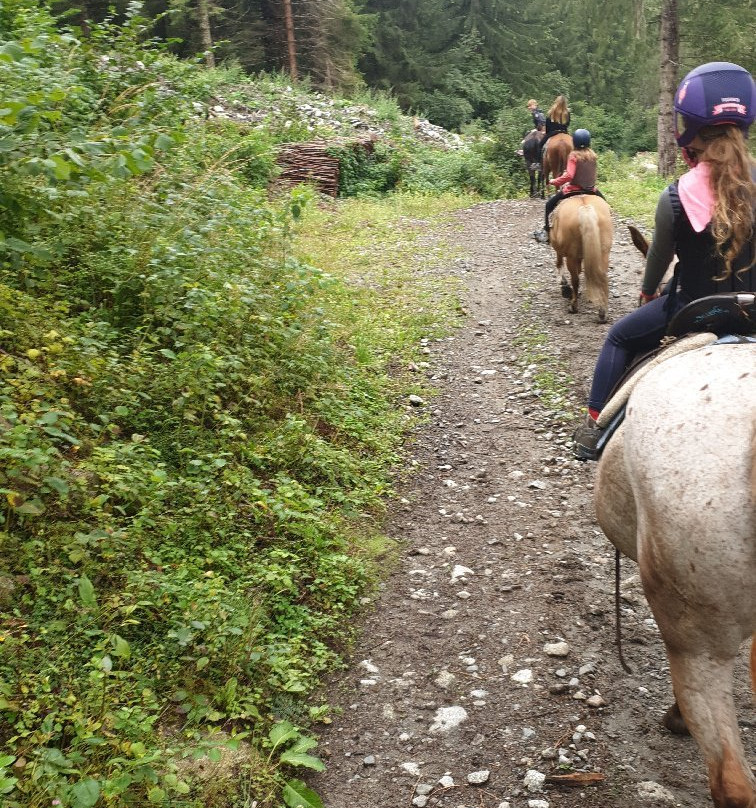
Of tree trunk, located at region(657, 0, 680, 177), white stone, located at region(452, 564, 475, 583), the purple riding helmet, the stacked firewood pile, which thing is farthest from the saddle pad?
tree trunk, located at region(657, 0, 680, 177)

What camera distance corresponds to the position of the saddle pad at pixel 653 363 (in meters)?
2.92

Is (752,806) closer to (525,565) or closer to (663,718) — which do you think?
(663,718)

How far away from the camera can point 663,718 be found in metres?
3.33

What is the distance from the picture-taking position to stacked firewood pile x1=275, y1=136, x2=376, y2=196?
19.3 metres

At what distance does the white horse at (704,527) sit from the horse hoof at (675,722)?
0.90 meters

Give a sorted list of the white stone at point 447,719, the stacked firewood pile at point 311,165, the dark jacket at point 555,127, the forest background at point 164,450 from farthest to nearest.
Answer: the stacked firewood pile at point 311,165 → the dark jacket at point 555,127 → the white stone at point 447,719 → the forest background at point 164,450

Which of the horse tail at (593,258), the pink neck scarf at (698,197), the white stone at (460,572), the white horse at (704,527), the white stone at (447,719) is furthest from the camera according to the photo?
the horse tail at (593,258)

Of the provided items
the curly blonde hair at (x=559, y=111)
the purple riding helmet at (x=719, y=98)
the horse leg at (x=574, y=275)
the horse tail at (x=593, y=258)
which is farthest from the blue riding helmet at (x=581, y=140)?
the purple riding helmet at (x=719, y=98)

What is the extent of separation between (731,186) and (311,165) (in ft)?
60.0

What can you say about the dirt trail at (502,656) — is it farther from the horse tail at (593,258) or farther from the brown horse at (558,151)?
the brown horse at (558,151)

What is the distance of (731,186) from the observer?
9.87 ft

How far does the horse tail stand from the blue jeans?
18.0ft

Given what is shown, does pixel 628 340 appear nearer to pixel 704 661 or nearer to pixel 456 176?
pixel 704 661

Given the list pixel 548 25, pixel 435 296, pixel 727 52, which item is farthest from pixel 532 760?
pixel 548 25
